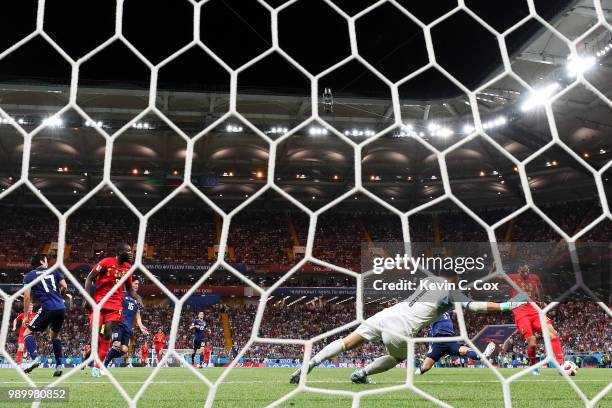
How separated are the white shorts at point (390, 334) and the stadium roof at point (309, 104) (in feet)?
5.51

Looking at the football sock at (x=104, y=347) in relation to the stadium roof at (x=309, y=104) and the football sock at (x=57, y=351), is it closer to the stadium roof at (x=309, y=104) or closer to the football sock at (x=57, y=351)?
the football sock at (x=57, y=351)

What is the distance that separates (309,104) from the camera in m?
19.7

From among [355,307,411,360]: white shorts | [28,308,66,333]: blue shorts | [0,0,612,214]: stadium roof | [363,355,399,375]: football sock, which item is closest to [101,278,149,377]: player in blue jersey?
[28,308,66,333]: blue shorts

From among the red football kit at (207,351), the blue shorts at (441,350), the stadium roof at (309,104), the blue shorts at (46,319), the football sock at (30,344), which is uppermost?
the stadium roof at (309,104)

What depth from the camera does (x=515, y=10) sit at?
28.3 feet

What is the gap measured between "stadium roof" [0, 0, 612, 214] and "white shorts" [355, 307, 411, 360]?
1.68 metres

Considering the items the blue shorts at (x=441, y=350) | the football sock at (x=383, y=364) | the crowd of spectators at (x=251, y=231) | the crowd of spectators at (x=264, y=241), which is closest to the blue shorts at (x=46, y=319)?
the football sock at (x=383, y=364)

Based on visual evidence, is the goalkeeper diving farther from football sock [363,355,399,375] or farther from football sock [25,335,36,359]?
football sock [25,335,36,359]

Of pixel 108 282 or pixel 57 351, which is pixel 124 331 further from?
pixel 108 282

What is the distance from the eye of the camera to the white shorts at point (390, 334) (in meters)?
3.26

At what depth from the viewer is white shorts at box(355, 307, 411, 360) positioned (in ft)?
10.7

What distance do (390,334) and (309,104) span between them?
672 inches

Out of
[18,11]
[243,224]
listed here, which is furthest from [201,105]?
[18,11]

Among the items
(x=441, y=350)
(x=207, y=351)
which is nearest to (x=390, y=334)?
(x=441, y=350)
